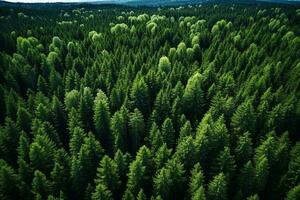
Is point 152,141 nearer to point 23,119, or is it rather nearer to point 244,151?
point 244,151

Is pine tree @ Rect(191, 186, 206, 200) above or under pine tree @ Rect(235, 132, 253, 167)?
above

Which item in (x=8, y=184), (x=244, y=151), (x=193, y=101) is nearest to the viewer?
(x=8, y=184)

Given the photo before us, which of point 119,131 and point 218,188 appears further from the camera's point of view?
point 119,131

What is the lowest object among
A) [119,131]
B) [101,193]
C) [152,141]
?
[152,141]

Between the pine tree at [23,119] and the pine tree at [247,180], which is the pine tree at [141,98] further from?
the pine tree at [247,180]

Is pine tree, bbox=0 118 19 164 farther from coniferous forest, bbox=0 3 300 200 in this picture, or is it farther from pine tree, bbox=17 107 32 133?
pine tree, bbox=17 107 32 133

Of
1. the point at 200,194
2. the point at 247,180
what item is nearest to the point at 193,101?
the point at 247,180

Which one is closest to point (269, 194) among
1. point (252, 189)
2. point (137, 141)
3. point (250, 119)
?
point (252, 189)

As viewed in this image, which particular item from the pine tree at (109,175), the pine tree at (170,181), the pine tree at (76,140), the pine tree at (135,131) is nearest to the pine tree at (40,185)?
the pine tree at (109,175)

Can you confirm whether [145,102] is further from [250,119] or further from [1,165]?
[1,165]

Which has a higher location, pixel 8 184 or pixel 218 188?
pixel 218 188

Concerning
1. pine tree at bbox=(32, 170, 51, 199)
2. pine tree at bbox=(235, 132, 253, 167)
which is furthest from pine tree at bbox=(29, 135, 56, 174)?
pine tree at bbox=(235, 132, 253, 167)
